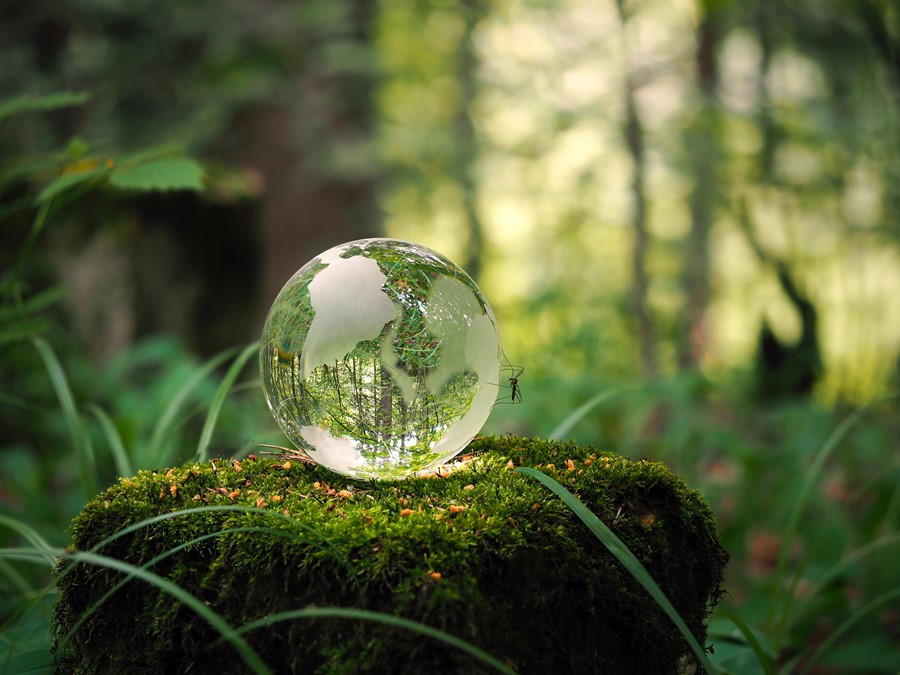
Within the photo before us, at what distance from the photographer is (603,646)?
1.53 meters

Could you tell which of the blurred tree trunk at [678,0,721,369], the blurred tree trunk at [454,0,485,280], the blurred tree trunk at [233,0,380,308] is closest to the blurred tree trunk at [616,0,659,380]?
the blurred tree trunk at [678,0,721,369]

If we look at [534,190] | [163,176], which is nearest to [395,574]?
[163,176]

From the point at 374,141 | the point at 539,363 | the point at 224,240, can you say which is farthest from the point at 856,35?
the point at 224,240

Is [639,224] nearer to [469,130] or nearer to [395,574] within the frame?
[469,130]

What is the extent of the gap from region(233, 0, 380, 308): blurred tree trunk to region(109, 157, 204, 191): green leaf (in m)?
6.04

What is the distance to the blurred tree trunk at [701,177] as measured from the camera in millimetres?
7113

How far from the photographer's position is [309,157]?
823cm

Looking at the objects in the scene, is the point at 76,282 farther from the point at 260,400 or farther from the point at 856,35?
the point at 856,35

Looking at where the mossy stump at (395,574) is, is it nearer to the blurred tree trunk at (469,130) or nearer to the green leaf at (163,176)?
the green leaf at (163,176)

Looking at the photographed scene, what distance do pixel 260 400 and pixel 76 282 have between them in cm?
171

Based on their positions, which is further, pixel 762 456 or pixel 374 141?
pixel 374 141

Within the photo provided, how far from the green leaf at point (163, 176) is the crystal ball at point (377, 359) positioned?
0.58 meters

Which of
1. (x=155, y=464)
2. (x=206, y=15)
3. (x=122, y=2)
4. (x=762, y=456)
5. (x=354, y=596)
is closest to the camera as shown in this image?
(x=354, y=596)

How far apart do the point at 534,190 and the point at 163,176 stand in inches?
426
